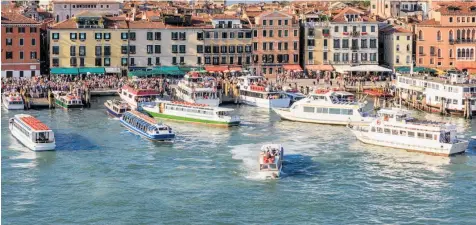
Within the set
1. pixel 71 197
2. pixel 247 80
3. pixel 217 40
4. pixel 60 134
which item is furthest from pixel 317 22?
pixel 71 197

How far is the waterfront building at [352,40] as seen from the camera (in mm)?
66000

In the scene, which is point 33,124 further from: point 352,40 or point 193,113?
point 352,40

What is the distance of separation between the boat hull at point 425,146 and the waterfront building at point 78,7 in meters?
36.8

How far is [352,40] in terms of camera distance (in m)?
66.1

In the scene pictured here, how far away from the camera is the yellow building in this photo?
205 ft

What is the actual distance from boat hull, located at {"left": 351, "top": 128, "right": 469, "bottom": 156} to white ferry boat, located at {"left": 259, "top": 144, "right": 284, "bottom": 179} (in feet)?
22.9

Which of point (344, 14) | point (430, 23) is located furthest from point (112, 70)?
point (430, 23)

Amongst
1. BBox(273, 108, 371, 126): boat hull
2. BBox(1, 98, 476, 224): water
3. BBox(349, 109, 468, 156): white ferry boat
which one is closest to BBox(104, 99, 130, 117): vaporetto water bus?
BBox(1, 98, 476, 224): water

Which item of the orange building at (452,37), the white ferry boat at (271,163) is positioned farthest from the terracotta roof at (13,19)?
the white ferry boat at (271,163)

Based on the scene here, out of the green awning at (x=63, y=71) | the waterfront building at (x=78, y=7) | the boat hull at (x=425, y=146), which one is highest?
the waterfront building at (x=78, y=7)

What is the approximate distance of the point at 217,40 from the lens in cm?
6512

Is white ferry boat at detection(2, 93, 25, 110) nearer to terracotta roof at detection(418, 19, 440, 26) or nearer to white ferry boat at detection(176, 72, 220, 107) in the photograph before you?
white ferry boat at detection(176, 72, 220, 107)

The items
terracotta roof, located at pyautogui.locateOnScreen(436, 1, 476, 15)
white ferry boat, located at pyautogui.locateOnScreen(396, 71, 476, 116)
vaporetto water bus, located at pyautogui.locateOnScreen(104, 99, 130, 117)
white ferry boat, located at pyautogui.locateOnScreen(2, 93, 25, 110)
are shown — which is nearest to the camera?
vaporetto water bus, located at pyautogui.locateOnScreen(104, 99, 130, 117)

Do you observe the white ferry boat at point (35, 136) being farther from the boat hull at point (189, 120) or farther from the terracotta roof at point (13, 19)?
the terracotta roof at point (13, 19)
